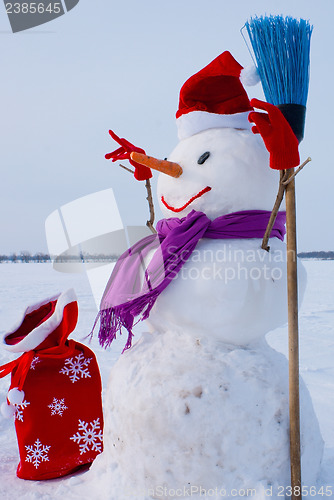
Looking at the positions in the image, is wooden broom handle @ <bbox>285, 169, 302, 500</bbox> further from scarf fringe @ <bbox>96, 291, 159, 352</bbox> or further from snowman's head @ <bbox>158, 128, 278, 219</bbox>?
scarf fringe @ <bbox>96, 291, 159, 352</bbox>

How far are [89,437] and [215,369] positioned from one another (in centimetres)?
86

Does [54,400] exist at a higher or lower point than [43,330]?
lower

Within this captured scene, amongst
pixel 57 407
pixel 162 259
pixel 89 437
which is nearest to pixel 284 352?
pixel 89 437

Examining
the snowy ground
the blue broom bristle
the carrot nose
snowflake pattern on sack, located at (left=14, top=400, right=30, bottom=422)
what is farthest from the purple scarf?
the snowy ground

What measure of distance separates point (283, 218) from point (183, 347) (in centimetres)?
63

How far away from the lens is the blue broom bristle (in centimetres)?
149

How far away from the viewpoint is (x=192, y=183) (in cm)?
167

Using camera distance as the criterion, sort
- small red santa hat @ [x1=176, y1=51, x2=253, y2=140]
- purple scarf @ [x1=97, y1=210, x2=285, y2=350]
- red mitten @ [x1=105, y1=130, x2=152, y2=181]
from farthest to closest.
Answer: red mitten @ [x1=105, y1=130, x2=152, y2=181] → small red santa hat @ [x1=176, y1=51, x2=253, y2=140] → purple scarf @ [x1=97, y1=210, x2=285, y2=350]

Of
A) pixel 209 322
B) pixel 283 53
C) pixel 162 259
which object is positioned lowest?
pixel 209 322

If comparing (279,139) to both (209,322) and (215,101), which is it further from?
(209,322)

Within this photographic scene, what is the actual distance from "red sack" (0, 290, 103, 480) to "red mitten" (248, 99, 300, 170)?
44.2 inches

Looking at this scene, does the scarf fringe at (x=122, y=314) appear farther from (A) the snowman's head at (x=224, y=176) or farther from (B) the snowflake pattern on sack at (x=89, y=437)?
(B) the snowflake pattern on sack at (x=89, y=437)

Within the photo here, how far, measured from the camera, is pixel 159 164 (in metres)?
1.66

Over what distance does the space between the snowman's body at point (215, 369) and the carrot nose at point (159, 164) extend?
4 cm
